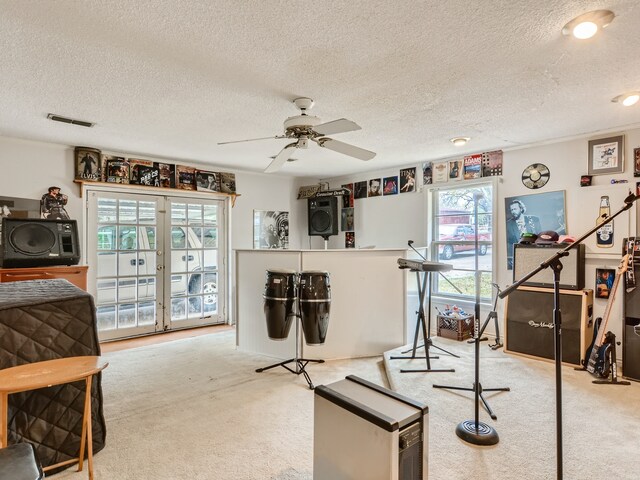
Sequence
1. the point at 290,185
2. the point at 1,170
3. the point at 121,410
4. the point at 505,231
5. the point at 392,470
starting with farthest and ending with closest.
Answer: the point at 290,185, the point at 505,231, the point at 1,170, the point at 121,410, the point at 392,470

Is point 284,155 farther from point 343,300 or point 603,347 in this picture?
point 603,347

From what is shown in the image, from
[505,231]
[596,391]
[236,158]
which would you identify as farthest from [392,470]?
[236,158]

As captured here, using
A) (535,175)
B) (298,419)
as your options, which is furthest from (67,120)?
(535,175)

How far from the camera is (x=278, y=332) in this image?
3.00 m

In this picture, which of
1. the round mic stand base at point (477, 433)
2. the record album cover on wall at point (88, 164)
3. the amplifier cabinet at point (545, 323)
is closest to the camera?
the round mic stand base at point (477, 433)

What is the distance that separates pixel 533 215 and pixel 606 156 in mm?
845

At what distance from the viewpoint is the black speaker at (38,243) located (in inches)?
134

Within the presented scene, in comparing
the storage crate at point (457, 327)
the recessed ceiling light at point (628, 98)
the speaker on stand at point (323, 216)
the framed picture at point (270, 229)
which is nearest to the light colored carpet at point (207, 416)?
the storage crate at point (457, 327)

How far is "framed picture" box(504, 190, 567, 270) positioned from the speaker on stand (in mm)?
2491

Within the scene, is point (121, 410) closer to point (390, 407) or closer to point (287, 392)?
point (287, 392)

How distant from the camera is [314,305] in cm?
296

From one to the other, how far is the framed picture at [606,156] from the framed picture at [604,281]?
0.96m

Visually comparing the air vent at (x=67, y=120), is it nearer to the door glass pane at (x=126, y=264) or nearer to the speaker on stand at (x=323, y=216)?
the door glass pane at (x=126, y=264)

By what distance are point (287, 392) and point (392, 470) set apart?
164cm
